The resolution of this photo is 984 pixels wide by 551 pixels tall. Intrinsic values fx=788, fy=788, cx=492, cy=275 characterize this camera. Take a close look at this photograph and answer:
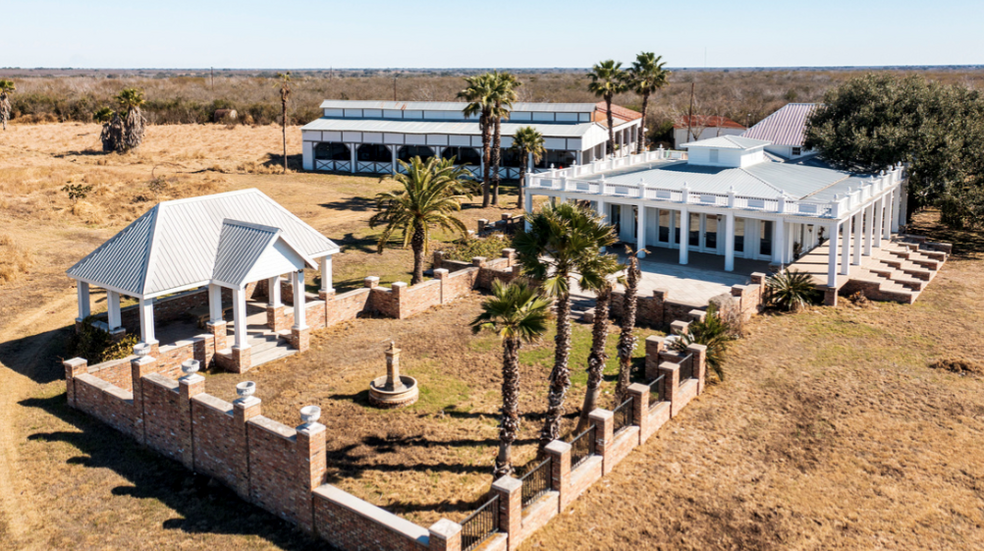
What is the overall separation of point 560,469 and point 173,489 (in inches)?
333

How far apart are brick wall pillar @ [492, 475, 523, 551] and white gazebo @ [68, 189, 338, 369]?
12.1m

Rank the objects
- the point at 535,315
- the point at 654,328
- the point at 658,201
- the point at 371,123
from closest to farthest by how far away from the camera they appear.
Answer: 1. the point at 535,315
2. the point at 654,328
3. the point at 658,201
4. the point at 371,123

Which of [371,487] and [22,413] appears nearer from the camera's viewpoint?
[371,487]

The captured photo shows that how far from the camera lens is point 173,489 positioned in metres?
17.2

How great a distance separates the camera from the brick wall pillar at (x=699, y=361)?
21.6 m

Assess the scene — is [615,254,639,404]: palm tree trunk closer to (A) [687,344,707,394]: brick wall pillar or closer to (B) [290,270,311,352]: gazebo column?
(A) [687,344,707,394]: brick wall pillar

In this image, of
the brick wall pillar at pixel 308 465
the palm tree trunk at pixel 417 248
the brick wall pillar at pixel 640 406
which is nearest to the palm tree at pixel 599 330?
the brick wall pillar at pixel 640 406

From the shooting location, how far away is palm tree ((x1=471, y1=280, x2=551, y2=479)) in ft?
52.7

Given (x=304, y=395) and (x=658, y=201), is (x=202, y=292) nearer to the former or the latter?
(x=304, y=395)

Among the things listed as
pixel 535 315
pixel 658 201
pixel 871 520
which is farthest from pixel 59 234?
pixel 871 520

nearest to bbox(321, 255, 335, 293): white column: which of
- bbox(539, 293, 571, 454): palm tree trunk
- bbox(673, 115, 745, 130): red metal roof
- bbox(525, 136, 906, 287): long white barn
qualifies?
bbox(539, 293, 571, 454): palm tree trunk

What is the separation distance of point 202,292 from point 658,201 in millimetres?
19609

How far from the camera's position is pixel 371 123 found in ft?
217

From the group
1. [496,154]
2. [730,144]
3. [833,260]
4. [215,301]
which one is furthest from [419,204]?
[496,154]
